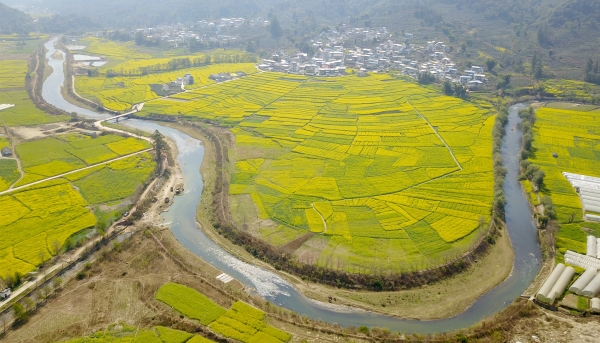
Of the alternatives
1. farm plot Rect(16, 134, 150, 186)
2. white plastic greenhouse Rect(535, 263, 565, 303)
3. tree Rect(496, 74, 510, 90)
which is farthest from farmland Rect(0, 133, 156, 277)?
tree Rect(496, 74, 510, 90)

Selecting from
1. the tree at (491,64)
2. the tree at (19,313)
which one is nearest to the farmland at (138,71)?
the tree at (19,313)

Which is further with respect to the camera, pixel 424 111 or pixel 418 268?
pixel 424 111

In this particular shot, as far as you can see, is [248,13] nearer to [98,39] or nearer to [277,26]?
[277,26]

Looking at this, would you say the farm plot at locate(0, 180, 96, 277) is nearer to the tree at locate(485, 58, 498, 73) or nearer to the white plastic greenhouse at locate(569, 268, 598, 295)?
the white plastic greenhouse at locate(569, 268, 598, 295)

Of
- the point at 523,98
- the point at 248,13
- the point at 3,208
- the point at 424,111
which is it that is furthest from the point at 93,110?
the point at 248,13

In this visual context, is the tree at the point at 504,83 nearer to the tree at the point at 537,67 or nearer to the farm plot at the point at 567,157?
the tree at the point at 537,67
